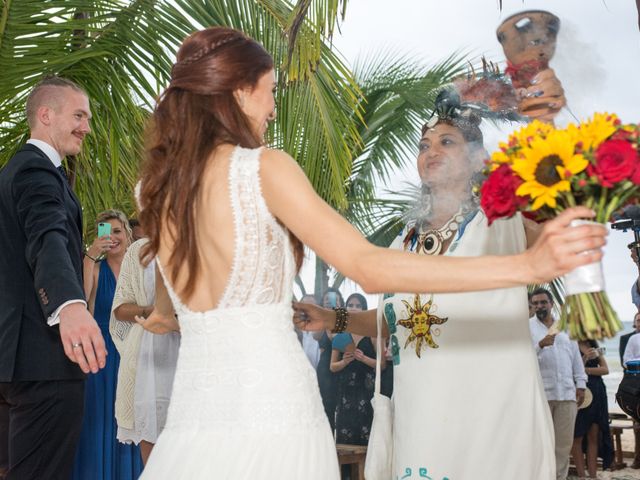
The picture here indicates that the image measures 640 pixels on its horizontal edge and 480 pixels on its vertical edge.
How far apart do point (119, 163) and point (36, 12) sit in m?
1.22

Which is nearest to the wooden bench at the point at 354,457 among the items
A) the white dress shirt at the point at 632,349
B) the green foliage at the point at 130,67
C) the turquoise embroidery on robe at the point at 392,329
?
the green foliage at the point at 130,67

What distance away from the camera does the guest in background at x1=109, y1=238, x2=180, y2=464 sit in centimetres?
500

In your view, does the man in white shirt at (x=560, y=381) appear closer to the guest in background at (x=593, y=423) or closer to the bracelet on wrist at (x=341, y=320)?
the guest in background at (x=593, y=423)

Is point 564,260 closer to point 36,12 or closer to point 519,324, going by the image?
point 519,324

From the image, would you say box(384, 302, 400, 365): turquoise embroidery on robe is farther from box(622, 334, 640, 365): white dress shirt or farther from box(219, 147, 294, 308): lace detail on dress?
box(622, 334, 640, 365): white dress shirt

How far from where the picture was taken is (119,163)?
20.6ft

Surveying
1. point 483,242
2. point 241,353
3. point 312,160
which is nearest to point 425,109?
point 312,160

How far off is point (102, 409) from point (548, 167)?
421 cm

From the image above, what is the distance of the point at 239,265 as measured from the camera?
1918 millimetres

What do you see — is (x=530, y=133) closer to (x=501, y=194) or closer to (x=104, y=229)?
(x=501, y=194)

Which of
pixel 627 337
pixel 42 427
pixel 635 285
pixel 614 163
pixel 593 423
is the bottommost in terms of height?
pixel 593 423

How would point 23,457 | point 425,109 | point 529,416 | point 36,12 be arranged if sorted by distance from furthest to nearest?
point 425,109 → point 36,12 → point 23,457 → point 529,416

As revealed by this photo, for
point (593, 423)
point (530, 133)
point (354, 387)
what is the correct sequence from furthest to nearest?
→ 1. point (593, 423)
2. point (354, 387)
3. point (530, 133)

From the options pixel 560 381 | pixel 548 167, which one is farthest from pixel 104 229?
pixel 560 381
